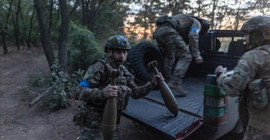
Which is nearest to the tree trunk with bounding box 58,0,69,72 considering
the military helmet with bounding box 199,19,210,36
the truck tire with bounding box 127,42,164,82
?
the truck tire with bounding box 127,42,164,82

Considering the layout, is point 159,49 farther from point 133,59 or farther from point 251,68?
point 251,68

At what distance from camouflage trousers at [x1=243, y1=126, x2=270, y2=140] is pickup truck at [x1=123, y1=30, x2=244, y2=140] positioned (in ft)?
1.13

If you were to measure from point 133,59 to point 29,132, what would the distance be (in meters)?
2.40

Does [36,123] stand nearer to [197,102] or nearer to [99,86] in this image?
[99,86]

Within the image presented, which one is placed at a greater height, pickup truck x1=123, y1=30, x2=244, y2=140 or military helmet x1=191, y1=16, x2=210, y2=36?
military helmet x1=191, y1=16, x2=210, y2=36

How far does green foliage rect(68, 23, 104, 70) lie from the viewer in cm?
679

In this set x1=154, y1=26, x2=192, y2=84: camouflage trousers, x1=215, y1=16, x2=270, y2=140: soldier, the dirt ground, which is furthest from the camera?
the dirt ground

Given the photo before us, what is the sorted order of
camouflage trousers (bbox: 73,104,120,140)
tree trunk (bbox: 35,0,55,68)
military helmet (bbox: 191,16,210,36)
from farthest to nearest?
tree trunk (bbox: 35,0,55,68) < military helmet (bbox: 191,16,210,36) < camouflage trousers (bbox: 73,104,120,140)

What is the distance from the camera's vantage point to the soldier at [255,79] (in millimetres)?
1671

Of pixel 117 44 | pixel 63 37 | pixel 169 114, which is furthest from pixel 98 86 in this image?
pixel 63 37

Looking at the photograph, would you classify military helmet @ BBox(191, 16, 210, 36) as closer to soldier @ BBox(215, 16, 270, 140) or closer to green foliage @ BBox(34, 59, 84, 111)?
soldier @ BBox(215, 16, 270, 140)

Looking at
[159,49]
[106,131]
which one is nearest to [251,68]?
[106,131]

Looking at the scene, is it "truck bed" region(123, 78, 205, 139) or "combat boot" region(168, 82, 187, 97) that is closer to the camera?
"truck bed" region(123, 78, 205, 139)

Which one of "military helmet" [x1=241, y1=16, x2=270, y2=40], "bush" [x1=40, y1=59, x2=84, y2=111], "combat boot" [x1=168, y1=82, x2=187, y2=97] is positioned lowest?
"bush" [x1=40, y1=59, x2=84, y2=111]
